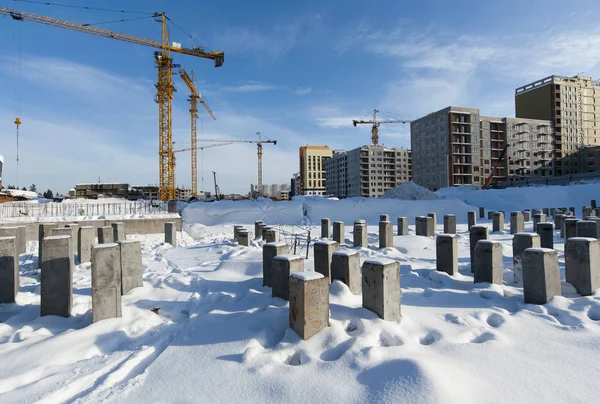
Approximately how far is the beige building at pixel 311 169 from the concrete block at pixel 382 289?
123780 millimetres

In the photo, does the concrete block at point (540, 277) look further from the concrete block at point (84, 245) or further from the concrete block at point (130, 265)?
the concrete block at point (84, 245)

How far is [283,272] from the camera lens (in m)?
5.08

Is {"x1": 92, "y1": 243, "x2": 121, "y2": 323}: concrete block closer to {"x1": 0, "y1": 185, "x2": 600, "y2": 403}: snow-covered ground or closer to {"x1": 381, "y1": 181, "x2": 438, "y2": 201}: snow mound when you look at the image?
{"x1": 0, "y1": 185, "x2": 600, "y2": 403}: snow-covered ground

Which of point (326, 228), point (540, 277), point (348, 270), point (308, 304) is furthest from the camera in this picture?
point (326, 228)

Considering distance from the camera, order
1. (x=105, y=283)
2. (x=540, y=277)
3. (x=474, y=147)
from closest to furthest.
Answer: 1. (x=105, y=283)
2. (x=540, y=277)
3. (x=474, y=147)

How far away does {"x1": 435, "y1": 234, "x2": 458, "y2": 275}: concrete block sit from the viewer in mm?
6902

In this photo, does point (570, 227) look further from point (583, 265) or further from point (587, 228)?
point (583, 265)

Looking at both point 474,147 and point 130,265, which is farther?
point 474,147

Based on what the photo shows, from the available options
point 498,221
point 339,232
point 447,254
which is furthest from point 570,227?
point 339,232

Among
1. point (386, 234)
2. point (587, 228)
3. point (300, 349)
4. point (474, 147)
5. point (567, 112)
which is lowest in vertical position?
point (300, 349)

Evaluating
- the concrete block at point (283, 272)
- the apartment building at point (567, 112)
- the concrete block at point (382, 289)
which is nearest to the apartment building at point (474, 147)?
the apartment building at point (567, 112)

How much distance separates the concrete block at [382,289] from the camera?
415 cm

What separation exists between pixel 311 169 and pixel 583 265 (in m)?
127

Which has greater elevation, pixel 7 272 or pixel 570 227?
pixel 570 227
